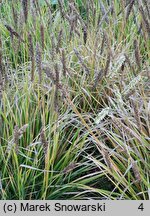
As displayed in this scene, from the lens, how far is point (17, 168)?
1.75 meters

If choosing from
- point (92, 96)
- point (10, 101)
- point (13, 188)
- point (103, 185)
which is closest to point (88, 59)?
point (92, 96)

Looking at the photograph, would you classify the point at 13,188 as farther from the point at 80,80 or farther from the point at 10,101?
the point at 80,80

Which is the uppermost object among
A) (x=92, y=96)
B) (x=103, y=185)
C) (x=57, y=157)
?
(x=92, y=96)

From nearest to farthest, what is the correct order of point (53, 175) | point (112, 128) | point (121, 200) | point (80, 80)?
point (121, 200)
point (53, 175)
point (112, 128)
point (80, 80)

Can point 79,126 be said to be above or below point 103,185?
above

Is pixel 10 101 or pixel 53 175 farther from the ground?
pixel 10 101

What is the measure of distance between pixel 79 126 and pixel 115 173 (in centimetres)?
42

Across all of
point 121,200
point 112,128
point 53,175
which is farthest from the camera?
point 112,128

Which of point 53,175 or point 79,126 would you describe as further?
point 79,126

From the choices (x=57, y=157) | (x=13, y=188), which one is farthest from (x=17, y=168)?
(x=57, y=157)

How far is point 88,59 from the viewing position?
7.89ft

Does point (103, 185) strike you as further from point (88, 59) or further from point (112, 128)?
point (88, 59)

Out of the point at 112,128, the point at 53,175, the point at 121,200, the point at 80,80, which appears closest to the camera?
the point at 121,200

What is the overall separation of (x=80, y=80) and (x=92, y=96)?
0.20 m
